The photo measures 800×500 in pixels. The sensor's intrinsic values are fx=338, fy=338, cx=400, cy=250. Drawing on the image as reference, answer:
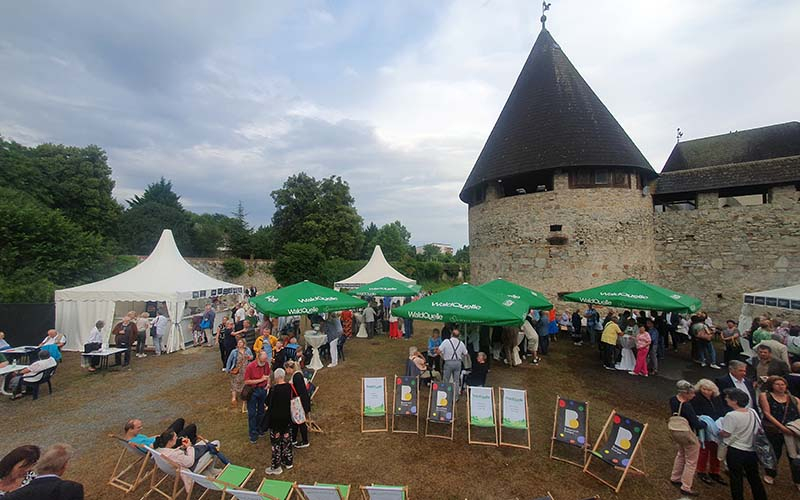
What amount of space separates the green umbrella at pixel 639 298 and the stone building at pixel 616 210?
16.8 ft

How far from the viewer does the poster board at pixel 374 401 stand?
19.2ft

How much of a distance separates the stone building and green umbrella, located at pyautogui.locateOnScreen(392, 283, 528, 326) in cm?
829

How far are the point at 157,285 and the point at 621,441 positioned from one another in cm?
1352

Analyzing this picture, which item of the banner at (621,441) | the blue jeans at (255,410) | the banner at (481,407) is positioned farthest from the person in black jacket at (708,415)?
the blue jeans at (255,410)

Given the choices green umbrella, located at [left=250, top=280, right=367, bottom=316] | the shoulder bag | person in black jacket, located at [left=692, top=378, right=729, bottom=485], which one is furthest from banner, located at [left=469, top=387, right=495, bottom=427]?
Result: green umbrella, located at [left=250, top=280, right=367, bottom=316]

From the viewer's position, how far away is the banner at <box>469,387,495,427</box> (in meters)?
5.37

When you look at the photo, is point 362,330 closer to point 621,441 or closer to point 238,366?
point 238,366

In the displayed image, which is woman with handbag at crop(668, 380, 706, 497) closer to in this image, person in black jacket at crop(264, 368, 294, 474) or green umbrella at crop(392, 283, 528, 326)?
green umbrella at crop(392, 283, 528, 326)

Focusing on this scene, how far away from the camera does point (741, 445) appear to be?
12.3ft

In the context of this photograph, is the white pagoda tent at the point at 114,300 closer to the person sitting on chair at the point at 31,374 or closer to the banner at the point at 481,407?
the person sitting on chair at the point at 31,374

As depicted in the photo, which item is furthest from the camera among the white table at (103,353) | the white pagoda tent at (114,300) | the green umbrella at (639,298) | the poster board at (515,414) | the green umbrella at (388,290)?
the green umbrella at (388,290)

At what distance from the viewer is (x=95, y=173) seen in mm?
29906

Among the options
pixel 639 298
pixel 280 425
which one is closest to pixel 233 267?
pixel 280 425

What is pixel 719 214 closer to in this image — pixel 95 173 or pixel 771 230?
pixel 771 230
